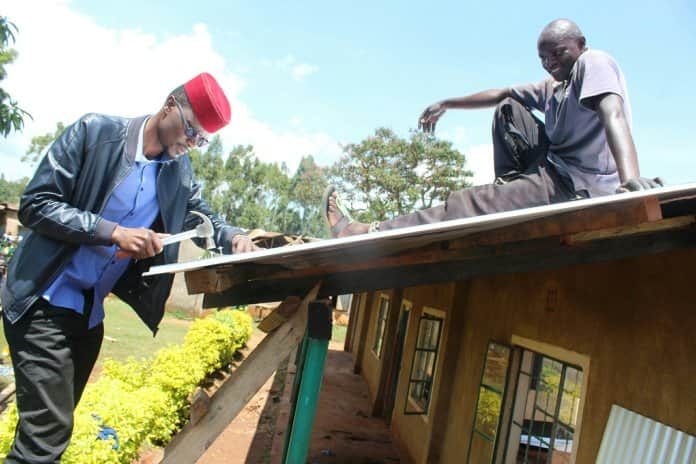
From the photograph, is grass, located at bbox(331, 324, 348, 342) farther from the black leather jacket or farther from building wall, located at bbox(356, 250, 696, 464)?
the black leather jacket

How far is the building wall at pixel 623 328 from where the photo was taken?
2.73 m

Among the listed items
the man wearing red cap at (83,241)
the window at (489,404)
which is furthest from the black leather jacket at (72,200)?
the window at (489,404)

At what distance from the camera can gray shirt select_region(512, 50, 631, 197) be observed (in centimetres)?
246

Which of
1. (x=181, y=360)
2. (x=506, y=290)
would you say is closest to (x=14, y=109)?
(x=181, y=360)

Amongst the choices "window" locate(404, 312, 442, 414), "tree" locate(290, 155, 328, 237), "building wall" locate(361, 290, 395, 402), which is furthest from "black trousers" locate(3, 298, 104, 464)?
"tree" locate(290, 155, 328, 237)

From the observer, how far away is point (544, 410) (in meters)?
4.44

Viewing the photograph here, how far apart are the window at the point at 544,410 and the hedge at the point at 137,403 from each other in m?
3.16

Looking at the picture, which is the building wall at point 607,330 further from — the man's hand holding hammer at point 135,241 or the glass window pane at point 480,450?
the man's hand holding hammer at point 135,241

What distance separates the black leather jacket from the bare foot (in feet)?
2.87

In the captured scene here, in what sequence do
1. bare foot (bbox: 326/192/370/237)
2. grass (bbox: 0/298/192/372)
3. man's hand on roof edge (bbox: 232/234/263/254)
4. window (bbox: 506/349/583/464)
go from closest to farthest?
man's hand on roof edge (bbox: 232/234/263/254)
bare foot (bbox: 326/192/370/237)
window (bbox: 506/349/583/464)
grass (bbox: 0/298/192/372)

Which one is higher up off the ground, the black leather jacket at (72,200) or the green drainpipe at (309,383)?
the black leather jacket at (72,200)

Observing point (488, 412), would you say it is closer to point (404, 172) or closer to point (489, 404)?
point (489, 404)

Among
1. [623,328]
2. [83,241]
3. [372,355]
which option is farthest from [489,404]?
[372,355]

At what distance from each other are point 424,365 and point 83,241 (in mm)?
6521
